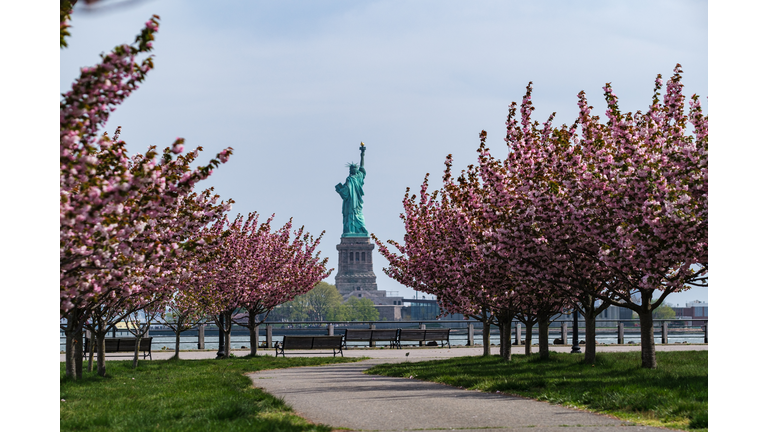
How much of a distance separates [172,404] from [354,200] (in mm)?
132896

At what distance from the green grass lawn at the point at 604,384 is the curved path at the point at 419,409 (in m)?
0.41

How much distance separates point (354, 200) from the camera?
144 m

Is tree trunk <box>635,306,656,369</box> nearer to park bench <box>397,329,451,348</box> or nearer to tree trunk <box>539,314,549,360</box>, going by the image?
tree trunk <box>539,314,549,360</box>

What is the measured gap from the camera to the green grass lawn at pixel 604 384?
983cm

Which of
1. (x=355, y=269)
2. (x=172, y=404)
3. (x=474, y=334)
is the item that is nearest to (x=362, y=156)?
(x=355, y=269)

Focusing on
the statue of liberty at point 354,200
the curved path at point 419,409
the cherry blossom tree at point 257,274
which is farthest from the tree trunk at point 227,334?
the statue of liberty at point 354,200

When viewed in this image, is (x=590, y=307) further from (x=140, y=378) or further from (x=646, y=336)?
(x=140, y=378)

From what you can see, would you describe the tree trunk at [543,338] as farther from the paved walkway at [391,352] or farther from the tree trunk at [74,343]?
the tree trunk at [74,343]

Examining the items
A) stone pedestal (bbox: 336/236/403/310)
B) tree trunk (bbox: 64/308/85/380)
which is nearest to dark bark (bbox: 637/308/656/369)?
tree trunk (bbox: 64/308/85/380)

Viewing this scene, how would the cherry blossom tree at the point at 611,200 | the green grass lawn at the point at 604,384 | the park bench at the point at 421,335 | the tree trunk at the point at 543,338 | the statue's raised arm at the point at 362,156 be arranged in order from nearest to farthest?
1. the green grass lawn at the point at 604,384
2. the cherry blossom tree at the point at 611,200
3. the tree trunk at the point at 543,338
4. the park bench at the point at 421,335
5. the statue's raised arm at the point at 362,156

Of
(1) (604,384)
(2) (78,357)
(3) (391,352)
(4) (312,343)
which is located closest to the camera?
(1) (604,384)

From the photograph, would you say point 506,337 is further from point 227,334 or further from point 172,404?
point 172,404

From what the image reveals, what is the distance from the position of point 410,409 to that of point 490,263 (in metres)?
5.31

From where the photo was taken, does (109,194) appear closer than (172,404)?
Yes
